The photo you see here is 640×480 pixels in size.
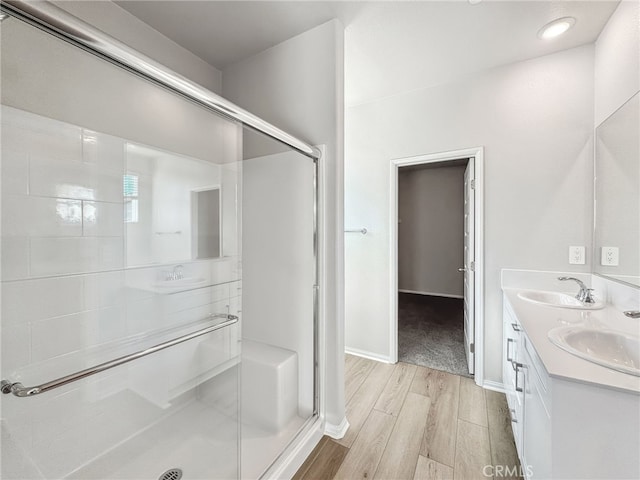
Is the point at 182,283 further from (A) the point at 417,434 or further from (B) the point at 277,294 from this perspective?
(A) the point at 417,434

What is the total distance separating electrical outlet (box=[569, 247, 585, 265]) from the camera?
1.95 metres

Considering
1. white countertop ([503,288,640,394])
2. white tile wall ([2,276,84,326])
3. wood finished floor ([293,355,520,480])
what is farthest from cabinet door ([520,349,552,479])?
white tile wall ([2,276,84,326])

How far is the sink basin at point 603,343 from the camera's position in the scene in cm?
114

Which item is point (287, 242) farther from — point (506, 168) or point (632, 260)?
point (632, 260)

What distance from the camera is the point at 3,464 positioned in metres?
1.16

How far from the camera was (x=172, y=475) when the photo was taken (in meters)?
1.46

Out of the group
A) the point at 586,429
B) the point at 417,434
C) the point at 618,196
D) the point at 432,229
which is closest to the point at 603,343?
the point at 586,429

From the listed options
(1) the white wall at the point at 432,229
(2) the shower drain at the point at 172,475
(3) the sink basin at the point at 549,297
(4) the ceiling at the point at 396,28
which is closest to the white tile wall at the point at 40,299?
(2) the shower drain at the point at 172,475

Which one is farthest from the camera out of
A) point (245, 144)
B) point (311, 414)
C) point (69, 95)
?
point (245, 144)

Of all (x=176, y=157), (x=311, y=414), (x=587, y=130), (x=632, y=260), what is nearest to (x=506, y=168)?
(x=587, y=130)

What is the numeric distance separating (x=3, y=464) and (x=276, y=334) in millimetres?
1324

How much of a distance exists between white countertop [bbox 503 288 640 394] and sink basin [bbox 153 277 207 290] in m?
1.97

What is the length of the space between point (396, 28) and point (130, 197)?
2025 mm

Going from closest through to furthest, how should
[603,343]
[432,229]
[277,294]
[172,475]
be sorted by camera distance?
1. [603,343]
2. [172,475]
3. [277,294]
4. [432,229]
